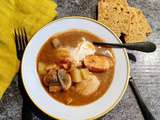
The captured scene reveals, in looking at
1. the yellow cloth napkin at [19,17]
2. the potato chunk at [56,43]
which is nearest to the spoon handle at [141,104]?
the potato chunk at [56,43]

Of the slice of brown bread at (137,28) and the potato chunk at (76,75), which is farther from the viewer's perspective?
the slice of brown bread at (137,28)

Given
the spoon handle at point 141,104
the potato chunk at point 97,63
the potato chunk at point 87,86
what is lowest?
the spoon handle at point 141,104

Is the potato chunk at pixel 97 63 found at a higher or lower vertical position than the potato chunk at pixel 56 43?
lower

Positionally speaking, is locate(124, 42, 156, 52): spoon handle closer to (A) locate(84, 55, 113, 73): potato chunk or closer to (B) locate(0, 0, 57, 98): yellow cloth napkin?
(A) locate(84, 55, 113, 73): potato chunk

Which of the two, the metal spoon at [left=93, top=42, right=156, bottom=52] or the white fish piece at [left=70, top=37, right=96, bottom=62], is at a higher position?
the metal spoon at [left=93, top=42, right=156, bottom=52]

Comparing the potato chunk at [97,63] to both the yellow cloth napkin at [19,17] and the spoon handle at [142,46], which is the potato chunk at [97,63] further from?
the yellow cloth napkin at [19,17]

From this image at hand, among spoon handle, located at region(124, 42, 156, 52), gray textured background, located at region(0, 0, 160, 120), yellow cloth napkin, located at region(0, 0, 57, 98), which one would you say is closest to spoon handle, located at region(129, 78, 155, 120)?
gray textured background, located at region(0, 0, 160, 120)
